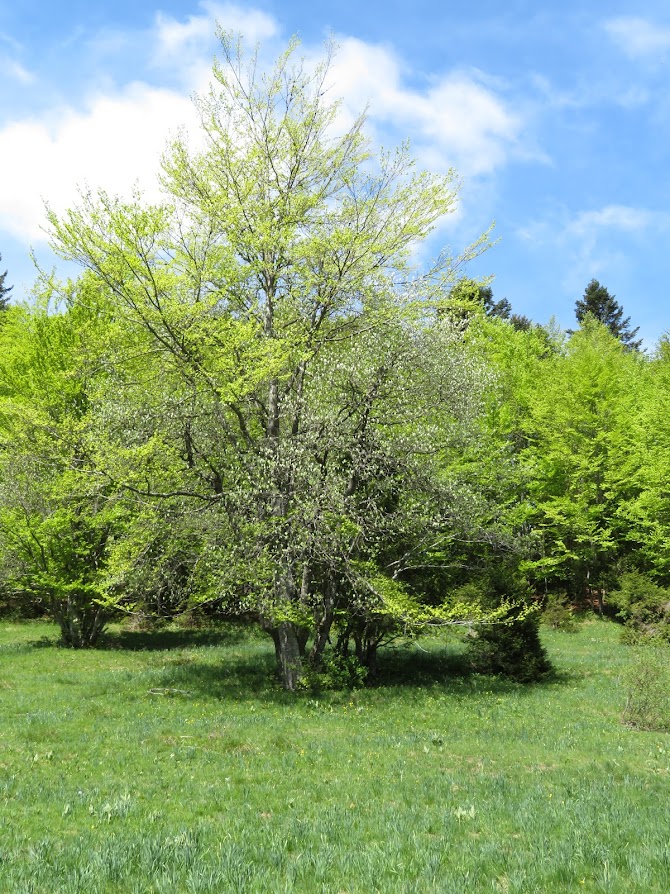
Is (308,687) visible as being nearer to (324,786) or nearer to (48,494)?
(324,786)

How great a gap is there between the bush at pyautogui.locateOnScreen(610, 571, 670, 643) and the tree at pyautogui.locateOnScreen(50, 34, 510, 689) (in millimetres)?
14007

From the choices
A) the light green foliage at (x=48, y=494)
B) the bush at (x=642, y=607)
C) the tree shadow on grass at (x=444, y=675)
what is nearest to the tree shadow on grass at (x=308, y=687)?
the tree shadow on grass at (x=444, y=675)

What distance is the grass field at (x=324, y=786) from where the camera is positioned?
5.51m

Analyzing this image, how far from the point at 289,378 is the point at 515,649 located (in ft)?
33.7

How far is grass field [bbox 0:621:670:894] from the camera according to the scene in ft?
18.1

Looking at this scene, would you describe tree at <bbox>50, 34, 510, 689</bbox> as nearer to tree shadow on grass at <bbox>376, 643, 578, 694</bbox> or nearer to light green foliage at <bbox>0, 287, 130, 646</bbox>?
tree shadow on grass at <bbox>376, 643, 578, 694</bbox>

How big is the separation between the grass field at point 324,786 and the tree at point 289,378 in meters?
2.80

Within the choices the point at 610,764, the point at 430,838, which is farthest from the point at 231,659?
the point at 430,838

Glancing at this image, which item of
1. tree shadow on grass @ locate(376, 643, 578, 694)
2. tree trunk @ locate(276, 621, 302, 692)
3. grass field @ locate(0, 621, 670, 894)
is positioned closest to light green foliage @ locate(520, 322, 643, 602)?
tree shadow on grass @ locate(376, 643, 578, 694)

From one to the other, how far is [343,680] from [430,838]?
1093cm

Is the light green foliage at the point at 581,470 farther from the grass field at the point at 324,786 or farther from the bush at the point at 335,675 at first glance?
the bush at the point at 335,675

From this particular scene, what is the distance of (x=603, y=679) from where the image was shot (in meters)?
18.8

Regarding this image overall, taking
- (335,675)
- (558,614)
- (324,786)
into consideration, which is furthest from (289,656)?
(558,614)

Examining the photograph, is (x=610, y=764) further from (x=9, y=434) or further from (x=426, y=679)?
(x=9, y=434)
